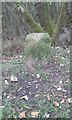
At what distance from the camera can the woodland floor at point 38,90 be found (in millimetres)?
3141

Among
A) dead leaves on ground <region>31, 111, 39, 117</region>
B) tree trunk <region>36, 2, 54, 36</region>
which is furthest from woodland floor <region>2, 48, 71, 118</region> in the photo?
tree trunk <region>36, 2, 54, 36</region>

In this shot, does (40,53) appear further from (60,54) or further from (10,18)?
(10,18)

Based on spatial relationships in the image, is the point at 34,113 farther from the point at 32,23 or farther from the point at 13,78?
the point at 32,23

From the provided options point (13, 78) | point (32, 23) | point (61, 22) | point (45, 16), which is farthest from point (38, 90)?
point (45, 16)

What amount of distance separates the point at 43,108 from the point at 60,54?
1.58 meters

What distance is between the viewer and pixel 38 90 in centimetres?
346

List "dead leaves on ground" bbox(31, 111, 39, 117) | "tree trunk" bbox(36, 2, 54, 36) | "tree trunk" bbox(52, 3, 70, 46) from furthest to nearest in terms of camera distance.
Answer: "tree trunk" bbox(36, 2, 54, 36), "tree trunk" bbox(52, 3, 70, 46), "dead leaves on ground" bbox(31, 111, 39, 117)

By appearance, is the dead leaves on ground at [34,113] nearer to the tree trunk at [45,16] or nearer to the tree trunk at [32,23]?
the tree trunk at [32,23]

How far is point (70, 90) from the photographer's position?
347cm

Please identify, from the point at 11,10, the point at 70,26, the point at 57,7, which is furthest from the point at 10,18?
the point at 70,26

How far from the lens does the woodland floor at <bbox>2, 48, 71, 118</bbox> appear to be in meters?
3.14

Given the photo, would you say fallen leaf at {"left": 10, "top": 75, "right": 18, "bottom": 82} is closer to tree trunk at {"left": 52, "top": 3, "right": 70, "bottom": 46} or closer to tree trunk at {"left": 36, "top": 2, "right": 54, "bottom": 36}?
tree trunk at {"left": 52, "top": 3, "right": 70, "bottom": 46}

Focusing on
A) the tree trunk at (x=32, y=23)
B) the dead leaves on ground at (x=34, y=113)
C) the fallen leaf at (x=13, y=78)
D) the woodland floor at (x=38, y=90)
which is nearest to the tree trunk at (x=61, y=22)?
the tree trunk at (x=32, y=23)

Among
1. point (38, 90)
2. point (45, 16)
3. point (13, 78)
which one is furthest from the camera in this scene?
point (45, 16)
